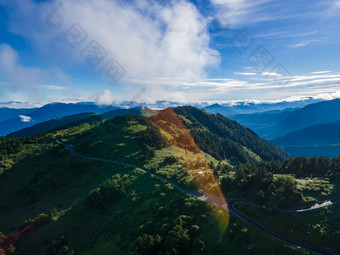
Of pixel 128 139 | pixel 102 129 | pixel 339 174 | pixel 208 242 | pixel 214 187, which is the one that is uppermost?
pixel 102 129

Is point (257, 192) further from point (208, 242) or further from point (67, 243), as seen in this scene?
point (67, 243)

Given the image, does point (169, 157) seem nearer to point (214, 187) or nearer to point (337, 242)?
point (214, 187)

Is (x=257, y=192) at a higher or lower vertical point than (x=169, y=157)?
lower

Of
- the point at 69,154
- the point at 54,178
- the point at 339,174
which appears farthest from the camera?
the point at 69,154

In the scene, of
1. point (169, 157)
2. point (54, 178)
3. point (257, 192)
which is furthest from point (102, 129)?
point (257, 192)

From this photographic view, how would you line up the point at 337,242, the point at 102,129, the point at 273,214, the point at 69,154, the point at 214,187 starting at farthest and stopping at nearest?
the point at 102,129 < the point at 69,154 < the point at 214,187 < the point at 273,214 < the point at 337,242

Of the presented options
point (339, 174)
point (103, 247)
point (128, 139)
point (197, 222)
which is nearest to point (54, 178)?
point (128, 139)

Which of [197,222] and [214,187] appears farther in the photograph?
[214,187]

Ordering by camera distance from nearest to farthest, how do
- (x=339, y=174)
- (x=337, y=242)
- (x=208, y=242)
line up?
1. (x=337, y=242)
2. (x=208, y=242)
3. (x=339, y=174)

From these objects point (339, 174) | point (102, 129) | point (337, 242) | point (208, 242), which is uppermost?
point (102, 129)

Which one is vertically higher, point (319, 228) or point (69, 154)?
point (69, 154)
